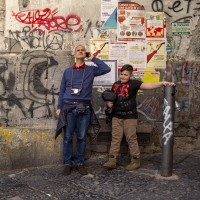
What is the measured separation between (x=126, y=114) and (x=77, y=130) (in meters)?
0.77

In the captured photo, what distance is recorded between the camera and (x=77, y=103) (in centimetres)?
491

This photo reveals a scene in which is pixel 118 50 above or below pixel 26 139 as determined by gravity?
above

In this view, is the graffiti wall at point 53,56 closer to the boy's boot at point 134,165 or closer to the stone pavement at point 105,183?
the stone pavement at point 105,183

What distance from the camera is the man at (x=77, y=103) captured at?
4.91m

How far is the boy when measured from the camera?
5031mm

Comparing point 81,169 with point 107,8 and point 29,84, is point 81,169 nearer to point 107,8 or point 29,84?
point 29,84

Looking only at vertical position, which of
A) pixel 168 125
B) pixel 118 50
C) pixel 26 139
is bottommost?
pixel 26 139

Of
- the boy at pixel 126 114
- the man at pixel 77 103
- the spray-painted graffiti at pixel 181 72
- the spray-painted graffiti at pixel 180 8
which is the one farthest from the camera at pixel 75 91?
→ the spray-painted graffiti at pixel 180 8

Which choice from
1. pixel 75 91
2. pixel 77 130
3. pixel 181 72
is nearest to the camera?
pixel 75 91

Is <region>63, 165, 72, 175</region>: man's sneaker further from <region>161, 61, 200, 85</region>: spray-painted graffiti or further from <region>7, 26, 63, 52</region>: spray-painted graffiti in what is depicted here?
<region>161, 61, 200, 85</region>: spray-painted graffiti

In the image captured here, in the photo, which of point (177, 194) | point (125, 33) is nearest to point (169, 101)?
point (177, 194)

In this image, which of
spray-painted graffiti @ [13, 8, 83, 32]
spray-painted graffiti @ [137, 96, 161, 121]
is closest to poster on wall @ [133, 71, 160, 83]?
spray-painted graffiti @ [137, 96, 161, 121]

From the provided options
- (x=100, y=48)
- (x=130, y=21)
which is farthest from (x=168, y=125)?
(x=130, y=21)

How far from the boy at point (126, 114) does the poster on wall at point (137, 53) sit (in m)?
0.65
